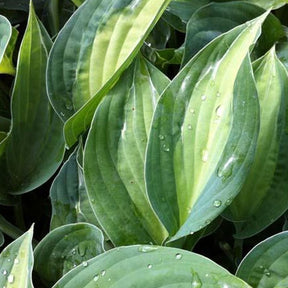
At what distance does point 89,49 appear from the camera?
764 mm

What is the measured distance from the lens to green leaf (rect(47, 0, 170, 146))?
2.43 ft

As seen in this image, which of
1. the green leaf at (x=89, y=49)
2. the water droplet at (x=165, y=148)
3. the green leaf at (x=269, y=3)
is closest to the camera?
the water droplet at (x=165, y=148)

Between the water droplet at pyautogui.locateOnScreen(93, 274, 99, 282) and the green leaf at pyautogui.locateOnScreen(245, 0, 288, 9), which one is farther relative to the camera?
the green leaf at pyautogui.locateOnScreen(245, 0, 288, 9)

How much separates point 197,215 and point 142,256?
7 cm

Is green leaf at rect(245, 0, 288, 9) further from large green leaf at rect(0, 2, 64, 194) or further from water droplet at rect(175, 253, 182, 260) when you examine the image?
water droplet at rect(175, 253, 182, 260)

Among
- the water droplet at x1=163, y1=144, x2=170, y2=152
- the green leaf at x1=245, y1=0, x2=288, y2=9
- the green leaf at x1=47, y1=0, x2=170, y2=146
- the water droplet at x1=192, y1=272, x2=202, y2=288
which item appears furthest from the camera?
the green leaf at x1=245, y1=0, x2=288, y2=9

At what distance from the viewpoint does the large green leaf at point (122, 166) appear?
0.66m

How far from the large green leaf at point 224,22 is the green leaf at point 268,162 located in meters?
0.16

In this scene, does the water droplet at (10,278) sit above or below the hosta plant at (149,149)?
below

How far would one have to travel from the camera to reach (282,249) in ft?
1.97

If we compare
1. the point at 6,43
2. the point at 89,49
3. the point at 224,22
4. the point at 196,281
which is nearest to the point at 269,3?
the point at 224,22

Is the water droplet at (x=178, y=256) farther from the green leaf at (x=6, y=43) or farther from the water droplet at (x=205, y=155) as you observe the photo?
the green leaf at (x=6, y=43)

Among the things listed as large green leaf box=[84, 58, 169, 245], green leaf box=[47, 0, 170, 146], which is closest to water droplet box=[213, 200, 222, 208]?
large green leaf box=[84, 58, 169, 245]

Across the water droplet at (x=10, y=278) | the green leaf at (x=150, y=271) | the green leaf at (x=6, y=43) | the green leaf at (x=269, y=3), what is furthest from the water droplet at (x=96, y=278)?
the green leaf at (x=269, y=3)
